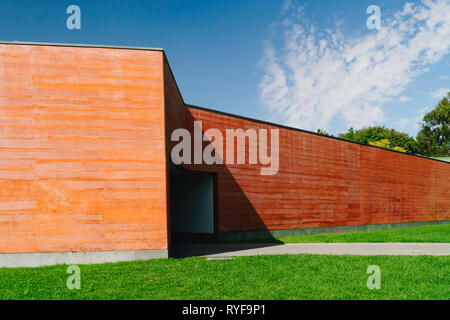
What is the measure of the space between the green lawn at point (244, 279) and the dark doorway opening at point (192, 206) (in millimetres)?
6353

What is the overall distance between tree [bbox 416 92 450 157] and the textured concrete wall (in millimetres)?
59276

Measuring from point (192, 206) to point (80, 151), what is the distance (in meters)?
7.95

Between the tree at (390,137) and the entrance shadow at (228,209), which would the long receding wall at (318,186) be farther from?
the tree at (390,137)

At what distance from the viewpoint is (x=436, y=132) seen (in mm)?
56656

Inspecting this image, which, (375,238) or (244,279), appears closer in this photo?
(244,279)

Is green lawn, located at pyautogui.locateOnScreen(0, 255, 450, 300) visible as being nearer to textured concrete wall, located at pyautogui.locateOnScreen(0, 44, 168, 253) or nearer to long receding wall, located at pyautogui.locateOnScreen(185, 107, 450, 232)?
textured concrete wall, located at pyautogui.locateOnScreen(0, 44, 168, 253)

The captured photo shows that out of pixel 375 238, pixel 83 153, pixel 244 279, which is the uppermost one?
pixel 83 153

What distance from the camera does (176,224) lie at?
57.5ft

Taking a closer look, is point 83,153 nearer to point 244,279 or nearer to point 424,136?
point 244,279

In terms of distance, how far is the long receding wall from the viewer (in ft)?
53.2

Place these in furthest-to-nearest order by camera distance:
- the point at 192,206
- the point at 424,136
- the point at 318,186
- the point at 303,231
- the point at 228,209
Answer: the point at 424,136 → the point at 318,186 → the point at 303,231 → the point at 192,206 → the point at 228,209

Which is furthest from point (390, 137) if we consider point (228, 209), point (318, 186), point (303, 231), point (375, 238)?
point (228, 209)

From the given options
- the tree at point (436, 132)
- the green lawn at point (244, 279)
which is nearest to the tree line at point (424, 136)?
the tree at point (436, 132)

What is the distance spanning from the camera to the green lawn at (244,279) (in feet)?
19.8
